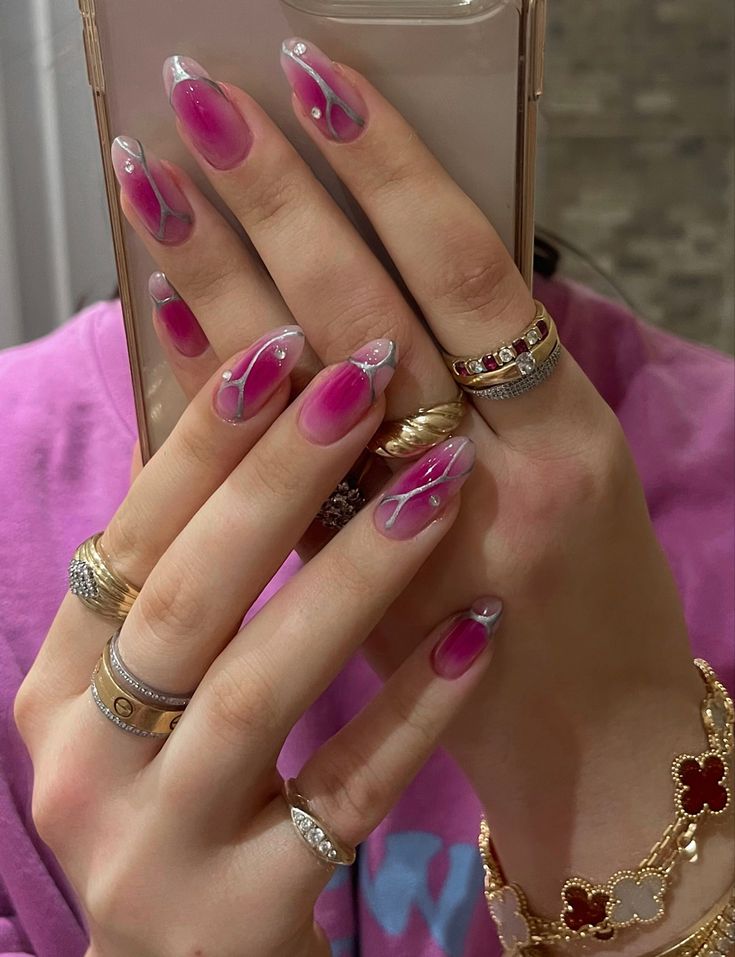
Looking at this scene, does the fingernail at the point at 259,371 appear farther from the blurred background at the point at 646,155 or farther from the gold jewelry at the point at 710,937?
the blurred background at the point at 646,155

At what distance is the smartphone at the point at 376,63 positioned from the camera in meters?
0.33

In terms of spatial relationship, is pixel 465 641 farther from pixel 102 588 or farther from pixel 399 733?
pixel 102 588

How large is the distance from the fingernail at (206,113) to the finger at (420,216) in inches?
1.0

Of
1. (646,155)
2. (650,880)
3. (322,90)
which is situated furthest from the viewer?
(646,155)

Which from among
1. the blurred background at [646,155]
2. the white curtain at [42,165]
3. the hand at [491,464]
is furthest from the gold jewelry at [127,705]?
the blurred background at [646,155]

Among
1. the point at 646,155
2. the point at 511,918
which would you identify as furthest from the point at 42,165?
the point at 646,155

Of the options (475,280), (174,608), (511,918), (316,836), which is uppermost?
(475,280)

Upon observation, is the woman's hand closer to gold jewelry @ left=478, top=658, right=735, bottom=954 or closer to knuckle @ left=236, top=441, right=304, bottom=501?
knuckle @ left=236, top=441, right=304, bottom=501

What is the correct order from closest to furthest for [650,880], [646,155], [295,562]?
[650,880], [295,562], [646,155]

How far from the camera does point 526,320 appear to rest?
1.15 ft

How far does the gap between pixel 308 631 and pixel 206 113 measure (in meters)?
0.22

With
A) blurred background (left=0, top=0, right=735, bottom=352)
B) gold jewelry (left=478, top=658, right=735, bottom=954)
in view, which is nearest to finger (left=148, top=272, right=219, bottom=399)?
gold jewelry (left=478, top=658, right=735, bottom=954)

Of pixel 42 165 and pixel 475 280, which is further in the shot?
pixel 42 165

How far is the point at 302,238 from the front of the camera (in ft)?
1.12
